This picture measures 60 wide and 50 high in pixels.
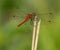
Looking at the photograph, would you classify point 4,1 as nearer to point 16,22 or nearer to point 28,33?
point 16,22

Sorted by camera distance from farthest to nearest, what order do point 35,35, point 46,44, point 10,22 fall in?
1. point 10,22
2. point 46,44
3. point 35,35

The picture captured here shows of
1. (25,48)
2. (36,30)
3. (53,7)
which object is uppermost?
(53,7)

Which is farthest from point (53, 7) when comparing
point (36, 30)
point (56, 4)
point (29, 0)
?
point (36, 30)

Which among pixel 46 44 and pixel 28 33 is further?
pixel 28 33

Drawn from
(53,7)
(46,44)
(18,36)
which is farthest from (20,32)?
(53,7)

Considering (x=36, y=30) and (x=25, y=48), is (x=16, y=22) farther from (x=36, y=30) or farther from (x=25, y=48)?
(x=36, y=30)

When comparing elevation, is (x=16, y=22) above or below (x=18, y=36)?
above

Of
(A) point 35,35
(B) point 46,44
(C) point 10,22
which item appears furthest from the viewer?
(C) point 10,22
